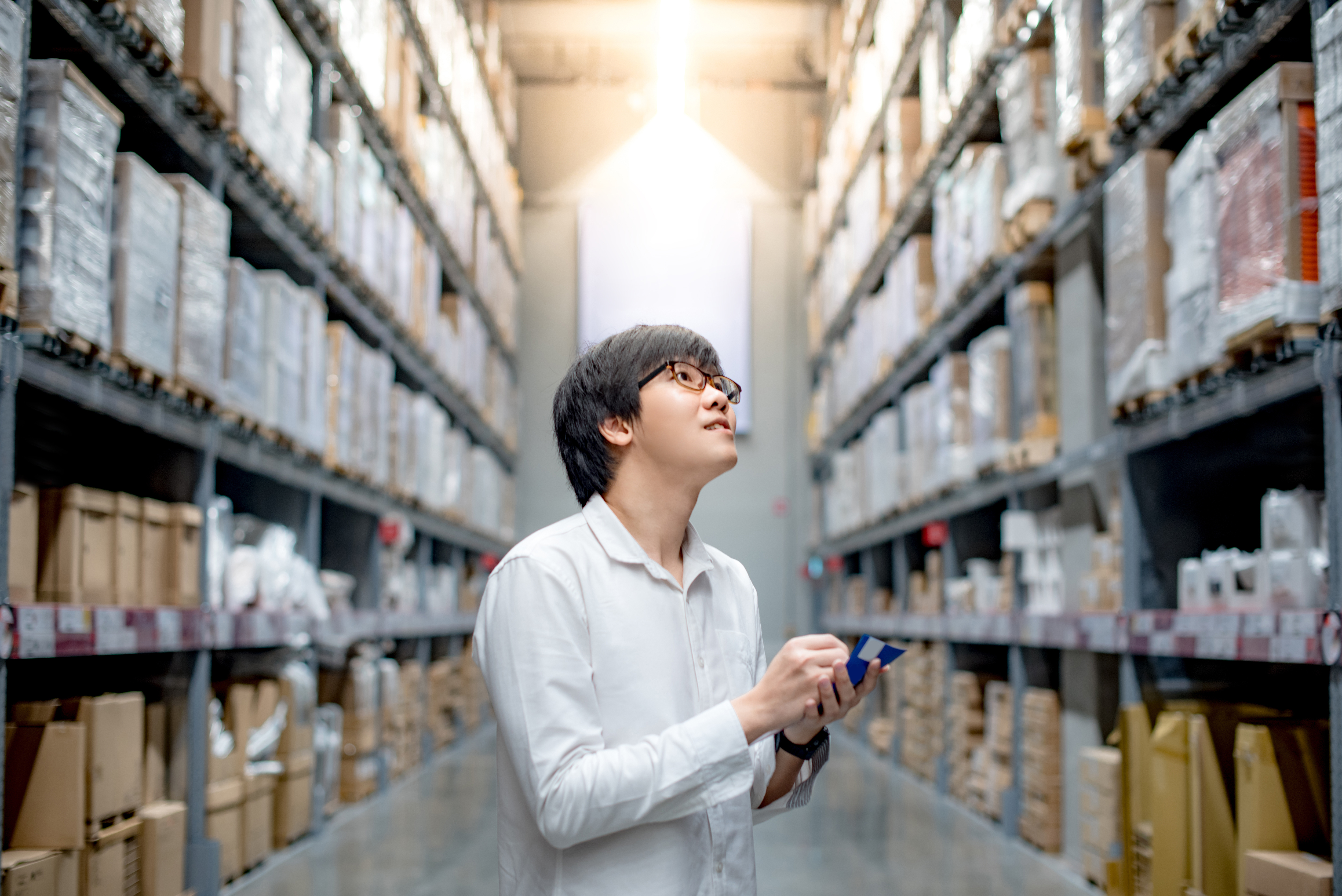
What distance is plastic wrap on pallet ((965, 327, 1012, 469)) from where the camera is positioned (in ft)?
20.7

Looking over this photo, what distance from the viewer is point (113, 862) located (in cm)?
368

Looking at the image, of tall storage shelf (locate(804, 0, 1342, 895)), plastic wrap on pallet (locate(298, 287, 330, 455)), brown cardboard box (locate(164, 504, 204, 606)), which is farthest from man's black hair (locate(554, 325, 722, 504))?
plastic wrap on pallet (locate(298, 287, 330, 455))

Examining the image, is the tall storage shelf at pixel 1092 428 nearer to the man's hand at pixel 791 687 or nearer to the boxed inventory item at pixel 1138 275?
the boxed inventory item at pixel 1138 275

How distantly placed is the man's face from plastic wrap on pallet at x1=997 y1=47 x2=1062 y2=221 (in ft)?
Answer: 13.6

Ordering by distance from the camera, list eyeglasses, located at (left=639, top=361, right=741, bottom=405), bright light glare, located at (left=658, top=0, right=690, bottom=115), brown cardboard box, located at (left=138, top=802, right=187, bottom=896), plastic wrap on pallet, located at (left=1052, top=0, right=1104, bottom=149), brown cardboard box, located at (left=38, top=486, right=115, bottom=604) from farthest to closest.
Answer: bright light glare, located at (left=658, top=0, right=690, bottom=115), plastic wrap on pallet, located at (left=1052, top=0, right=1104, bottom=149), brown cardboard box, located at (left=138, top=802, right=187, bottom=896), brown cardboard box, located at (left=38, top=486, right=115, bottom=604), eyeglasses, located at (left=639, top=361, right=741, bottom=405)

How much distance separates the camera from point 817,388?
13719 mm

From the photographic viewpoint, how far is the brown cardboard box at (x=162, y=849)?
3.95 metres

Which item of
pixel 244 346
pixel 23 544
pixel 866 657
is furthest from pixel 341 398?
pixel 866 657

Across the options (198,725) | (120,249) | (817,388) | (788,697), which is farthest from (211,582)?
(817,388)

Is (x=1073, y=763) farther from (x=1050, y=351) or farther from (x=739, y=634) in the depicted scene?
(x=739, y=634)

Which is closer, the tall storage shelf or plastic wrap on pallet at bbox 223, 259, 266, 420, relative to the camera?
the tall storage shelf

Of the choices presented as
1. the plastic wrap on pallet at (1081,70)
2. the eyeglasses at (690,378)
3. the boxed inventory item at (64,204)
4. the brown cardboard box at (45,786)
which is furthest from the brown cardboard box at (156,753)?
the plastic wrap on pallet at (1081,70)

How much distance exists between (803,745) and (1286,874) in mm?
1892

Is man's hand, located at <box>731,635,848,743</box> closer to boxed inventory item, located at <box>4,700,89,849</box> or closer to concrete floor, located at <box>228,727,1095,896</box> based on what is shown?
boxed inventory item, located at <box>4,700,89,849</box>
